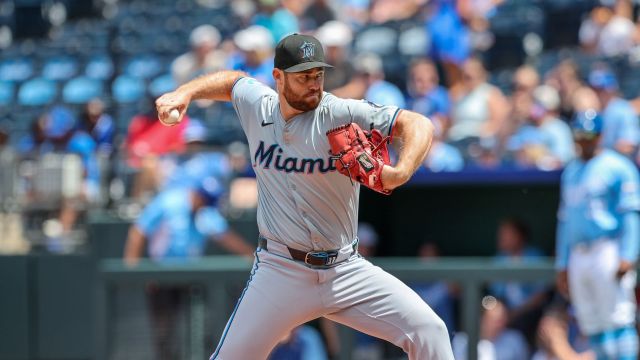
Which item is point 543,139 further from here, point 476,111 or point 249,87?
point 249,87

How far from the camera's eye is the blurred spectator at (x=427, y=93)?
8.93 m

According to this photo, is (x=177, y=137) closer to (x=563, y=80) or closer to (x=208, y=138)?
(x=208, y=138)

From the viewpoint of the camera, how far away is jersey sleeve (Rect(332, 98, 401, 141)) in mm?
4117

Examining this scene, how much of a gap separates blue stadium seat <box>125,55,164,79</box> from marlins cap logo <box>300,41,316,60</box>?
25.3 feet

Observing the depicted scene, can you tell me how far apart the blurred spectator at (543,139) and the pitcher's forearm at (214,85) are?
3551mm

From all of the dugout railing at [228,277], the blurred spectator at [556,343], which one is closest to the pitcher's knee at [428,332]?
the dugout railing at [228,277]

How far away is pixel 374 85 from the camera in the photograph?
877cm

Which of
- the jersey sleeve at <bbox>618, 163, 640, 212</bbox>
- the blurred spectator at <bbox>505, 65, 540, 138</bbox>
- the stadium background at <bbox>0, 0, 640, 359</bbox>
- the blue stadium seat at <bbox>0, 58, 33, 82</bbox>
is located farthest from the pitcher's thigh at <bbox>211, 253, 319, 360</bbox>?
the blue stadium seat at <bbox>0, 58, 33, 82</bbox>

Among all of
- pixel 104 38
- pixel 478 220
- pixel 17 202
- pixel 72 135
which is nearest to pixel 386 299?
pixel 478 220

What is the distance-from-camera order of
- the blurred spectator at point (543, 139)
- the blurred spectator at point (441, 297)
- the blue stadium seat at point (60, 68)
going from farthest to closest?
the blue stadium seat at point (60, 68) → the blurred spectator at point (543, 139) → the blurred spectator at point (441, 297)

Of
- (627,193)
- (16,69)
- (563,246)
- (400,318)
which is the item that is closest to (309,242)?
(400,318)

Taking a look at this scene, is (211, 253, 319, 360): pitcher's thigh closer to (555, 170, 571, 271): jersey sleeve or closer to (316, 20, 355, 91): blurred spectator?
(555, 170, 571, 271): jersey sleeve

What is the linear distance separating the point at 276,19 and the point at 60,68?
367 centimetres

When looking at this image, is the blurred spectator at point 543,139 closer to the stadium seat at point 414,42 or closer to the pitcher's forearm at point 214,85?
the stadium seat at point 414,42
